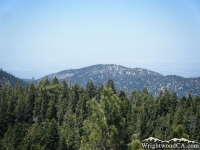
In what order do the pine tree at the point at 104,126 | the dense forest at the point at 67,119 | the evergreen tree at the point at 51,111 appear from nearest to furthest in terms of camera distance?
1. the pine tree at the point at 104,126
2. the dense forest at the point at 67,119
3. the evergreen tree at the point at 51,111

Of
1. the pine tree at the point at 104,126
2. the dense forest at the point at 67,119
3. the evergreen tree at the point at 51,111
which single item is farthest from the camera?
the evergreen tree at the point at 51,111

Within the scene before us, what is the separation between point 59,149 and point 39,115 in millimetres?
30300

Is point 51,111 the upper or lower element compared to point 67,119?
upper

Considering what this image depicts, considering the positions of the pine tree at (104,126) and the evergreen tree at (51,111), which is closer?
the pine tree at (104,126)

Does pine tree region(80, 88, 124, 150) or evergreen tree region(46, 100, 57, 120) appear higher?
pine tree region(80, 88, 124, 150)

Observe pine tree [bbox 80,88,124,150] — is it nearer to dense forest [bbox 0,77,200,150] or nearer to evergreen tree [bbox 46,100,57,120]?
dense forest [bbox 0,77,200,150]

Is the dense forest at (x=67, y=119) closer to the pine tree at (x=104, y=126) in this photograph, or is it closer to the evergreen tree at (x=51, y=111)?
the evergreen tree at (x=51, y=111)

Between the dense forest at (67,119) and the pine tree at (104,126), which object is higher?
the pine tree at (104,126)

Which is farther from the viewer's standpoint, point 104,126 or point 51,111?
point 51,111

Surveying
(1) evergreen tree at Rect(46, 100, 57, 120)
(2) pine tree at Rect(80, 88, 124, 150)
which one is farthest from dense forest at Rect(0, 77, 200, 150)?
(2) pine tree at Rect(80, 88, 124, 150)

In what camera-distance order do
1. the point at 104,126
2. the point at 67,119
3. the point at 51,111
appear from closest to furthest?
the point at 104,126 → the point at 67,119 → the point at 51,111

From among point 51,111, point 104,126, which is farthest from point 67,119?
point 104,126

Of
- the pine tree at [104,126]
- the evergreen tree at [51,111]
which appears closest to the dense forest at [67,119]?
the evergreen tree at [51,111]

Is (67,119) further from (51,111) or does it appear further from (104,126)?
(104,126)
